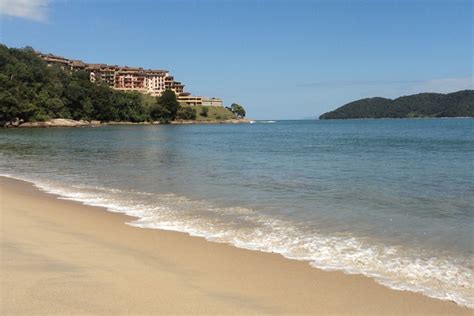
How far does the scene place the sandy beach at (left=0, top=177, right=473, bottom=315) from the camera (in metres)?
4.29

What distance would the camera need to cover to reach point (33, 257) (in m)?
5.64

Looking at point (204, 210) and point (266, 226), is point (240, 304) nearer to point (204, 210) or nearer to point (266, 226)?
point (266, 226)

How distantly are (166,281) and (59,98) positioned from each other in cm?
12426

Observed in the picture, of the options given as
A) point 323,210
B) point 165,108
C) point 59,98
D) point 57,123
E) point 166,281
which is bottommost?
point 323,210

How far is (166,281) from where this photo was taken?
16.5 feet

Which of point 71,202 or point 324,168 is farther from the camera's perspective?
point 324,168

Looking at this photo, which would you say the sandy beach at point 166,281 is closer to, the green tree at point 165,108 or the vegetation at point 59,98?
the vegetation at point 59,98

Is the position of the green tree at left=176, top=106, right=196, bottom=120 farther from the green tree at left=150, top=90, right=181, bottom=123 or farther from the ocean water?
the ocean water

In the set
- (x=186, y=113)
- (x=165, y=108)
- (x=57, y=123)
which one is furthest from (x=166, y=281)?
(x=186, y=113)

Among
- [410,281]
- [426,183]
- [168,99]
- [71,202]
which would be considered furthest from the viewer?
[168,99]

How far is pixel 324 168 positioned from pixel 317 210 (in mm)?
10871

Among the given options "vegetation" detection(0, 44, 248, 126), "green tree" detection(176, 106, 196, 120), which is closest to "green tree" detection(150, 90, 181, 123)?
"vegetation" detection(0, 44, 248, 126)

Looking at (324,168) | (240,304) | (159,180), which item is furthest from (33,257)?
(324,168)

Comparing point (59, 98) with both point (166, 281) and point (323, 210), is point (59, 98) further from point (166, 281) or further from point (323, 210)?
point (166, 281)
